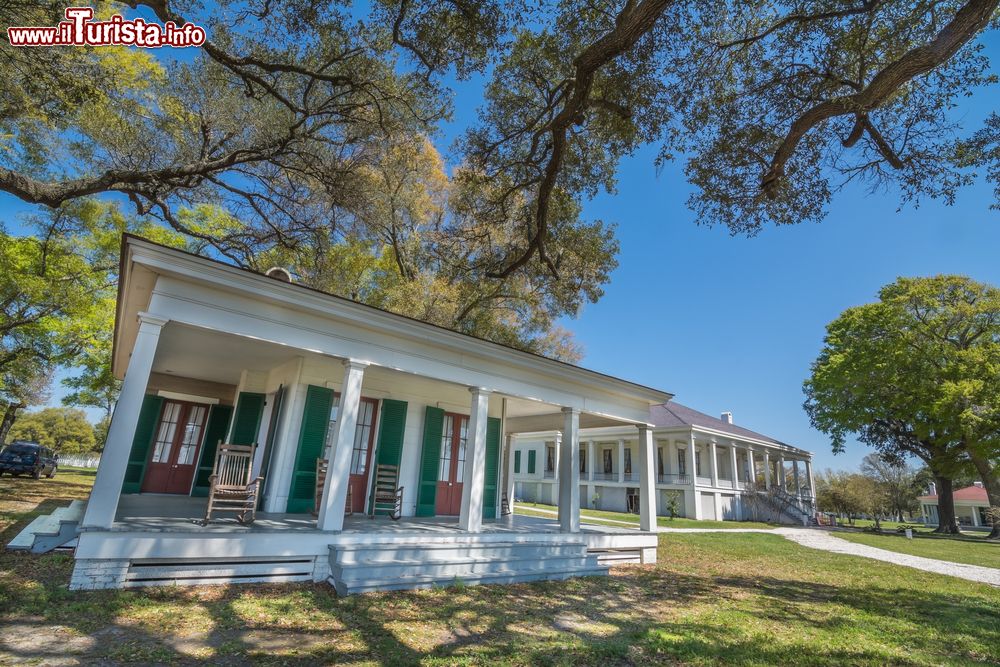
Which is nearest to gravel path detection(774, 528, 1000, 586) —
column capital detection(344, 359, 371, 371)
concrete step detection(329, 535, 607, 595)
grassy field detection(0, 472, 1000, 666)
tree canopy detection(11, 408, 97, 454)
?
grassy field detection(0, 472, 1000, 666)

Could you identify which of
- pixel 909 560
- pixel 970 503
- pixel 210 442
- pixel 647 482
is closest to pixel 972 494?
pixel 970 503

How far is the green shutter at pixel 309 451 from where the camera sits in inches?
332

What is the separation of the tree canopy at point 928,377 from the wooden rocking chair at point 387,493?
2488 centimetres

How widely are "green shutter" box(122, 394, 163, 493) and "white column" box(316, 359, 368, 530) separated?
21.1ft

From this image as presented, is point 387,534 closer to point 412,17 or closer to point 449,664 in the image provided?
point 449,664

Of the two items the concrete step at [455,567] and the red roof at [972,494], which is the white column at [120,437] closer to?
the concrete step at [455,567]

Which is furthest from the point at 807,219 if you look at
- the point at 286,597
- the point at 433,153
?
the point at 433,153

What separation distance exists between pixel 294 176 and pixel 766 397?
37049 millimetres

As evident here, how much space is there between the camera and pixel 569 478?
9.65m

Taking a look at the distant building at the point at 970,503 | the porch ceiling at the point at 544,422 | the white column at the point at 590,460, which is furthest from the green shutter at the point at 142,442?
the distant building at the point at 970,503

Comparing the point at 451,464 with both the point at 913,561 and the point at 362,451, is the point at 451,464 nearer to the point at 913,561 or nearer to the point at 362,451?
the point at 362,451

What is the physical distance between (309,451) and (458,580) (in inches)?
143

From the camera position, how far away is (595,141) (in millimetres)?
9750

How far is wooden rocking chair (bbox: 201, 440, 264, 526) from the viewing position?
21.0ft
